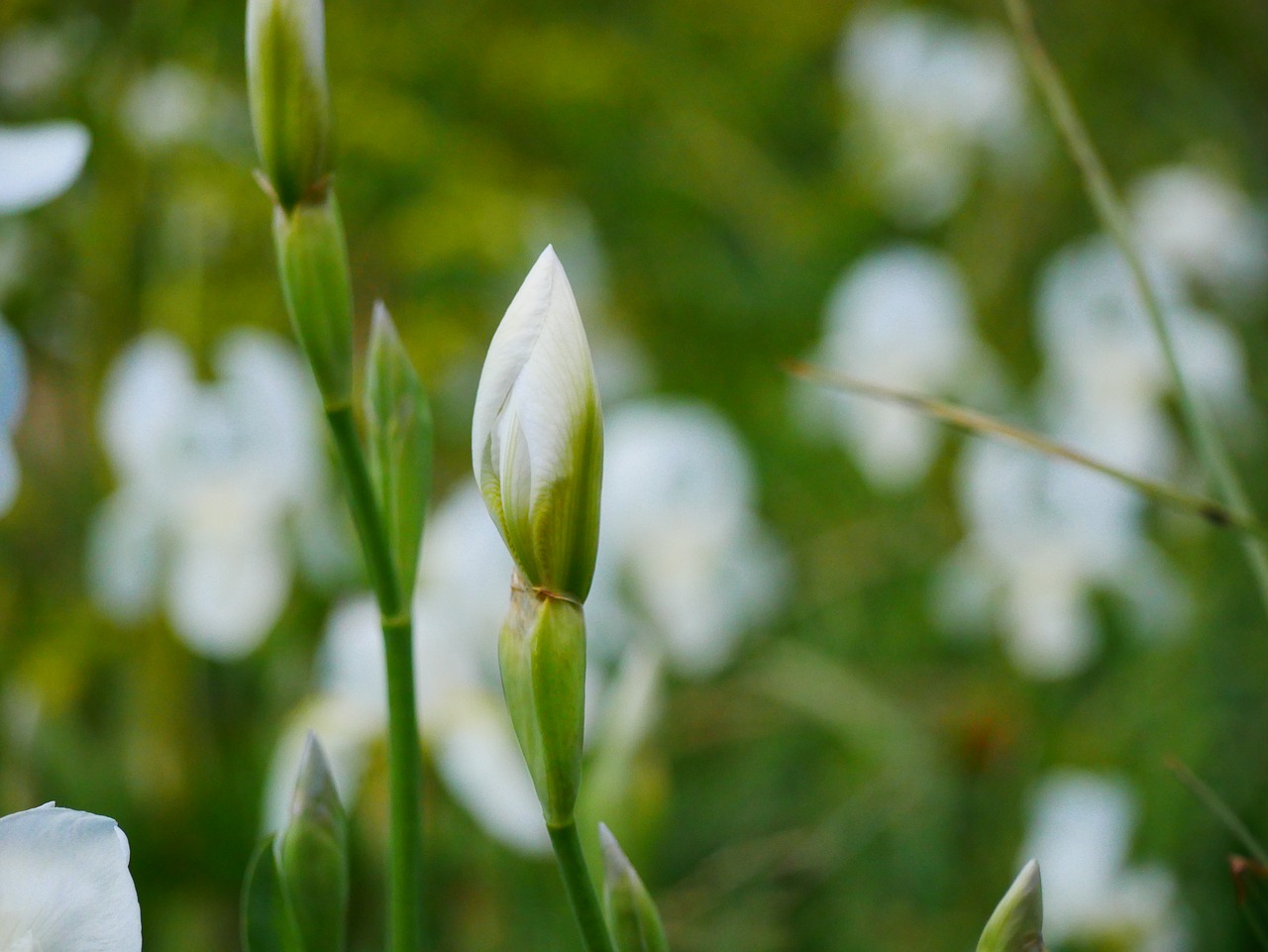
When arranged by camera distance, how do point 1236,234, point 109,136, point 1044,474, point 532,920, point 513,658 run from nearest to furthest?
point 513,658, point 532,920, point 109,136, point 1044,474, point 1236,234

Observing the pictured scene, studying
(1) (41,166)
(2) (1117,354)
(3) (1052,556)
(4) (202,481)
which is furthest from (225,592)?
(2) (1117,354)

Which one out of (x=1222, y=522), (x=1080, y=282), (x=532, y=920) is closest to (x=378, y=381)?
(x=1222, y=522)

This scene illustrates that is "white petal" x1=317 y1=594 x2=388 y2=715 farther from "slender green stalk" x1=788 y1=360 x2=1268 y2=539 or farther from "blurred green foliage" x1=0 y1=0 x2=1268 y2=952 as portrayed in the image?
"slender green stalk" x1=788 y1=360 x2=1268 y2=539

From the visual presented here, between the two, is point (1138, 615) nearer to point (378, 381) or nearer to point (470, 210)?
point (470, 210)

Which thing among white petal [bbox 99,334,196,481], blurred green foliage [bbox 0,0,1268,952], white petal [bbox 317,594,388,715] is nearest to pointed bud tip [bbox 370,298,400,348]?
blurred green foliage [bbox 0,0,1268,952]

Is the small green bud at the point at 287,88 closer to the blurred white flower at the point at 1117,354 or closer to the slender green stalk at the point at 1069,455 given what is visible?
the slender green stalk at the point at 1069,455

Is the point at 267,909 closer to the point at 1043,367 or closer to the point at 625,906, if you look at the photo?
the point at 625,906
